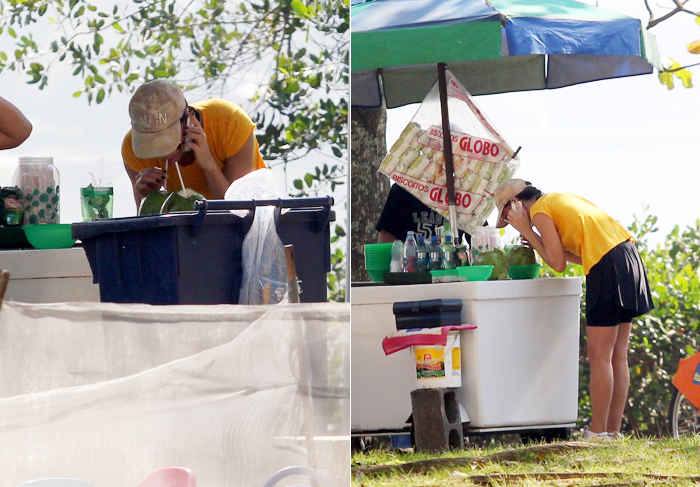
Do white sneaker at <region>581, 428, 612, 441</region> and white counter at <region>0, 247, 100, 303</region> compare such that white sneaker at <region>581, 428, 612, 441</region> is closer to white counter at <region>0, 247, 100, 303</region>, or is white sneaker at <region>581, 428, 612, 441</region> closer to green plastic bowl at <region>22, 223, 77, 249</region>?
white counter at <region>0, 247, 100, 303</region>

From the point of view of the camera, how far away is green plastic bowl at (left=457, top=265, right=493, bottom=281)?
389cm

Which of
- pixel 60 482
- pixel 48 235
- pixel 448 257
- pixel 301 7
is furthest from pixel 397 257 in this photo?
pixel 60 482

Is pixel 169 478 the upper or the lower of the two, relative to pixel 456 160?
lower

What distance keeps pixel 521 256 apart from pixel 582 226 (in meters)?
0.28

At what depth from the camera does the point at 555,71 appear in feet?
A: 16.6

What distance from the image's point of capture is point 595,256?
4.04 m

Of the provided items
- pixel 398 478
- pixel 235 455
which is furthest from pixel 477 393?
pixel 235 455

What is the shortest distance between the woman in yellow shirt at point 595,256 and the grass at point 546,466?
345 mm

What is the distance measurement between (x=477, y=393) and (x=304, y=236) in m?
Result: 1.74

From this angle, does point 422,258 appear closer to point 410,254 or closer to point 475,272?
point 410,254

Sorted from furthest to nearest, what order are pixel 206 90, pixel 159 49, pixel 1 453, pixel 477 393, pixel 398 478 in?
pixel 159 49
pixel 206 90
pixel 477 393
pixel 398 478
pixel 1 453

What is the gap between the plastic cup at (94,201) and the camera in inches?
115

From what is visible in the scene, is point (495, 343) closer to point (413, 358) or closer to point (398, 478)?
point (413, 358)

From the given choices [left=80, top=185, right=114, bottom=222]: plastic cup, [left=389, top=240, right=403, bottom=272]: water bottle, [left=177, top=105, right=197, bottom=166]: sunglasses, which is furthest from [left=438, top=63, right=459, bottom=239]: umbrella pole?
[left=80, top=185, right=114, bottom=222]: plastic cup
